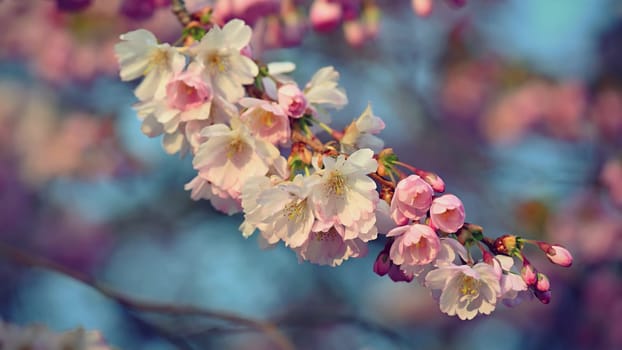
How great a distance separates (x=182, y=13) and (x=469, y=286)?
51cm

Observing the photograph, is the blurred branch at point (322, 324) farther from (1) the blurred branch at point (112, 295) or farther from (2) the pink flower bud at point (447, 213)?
(2) the pink flower bud at point (447, 213)

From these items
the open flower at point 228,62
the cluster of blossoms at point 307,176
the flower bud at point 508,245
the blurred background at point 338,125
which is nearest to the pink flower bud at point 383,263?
the cluster of blossoms at point 307,176

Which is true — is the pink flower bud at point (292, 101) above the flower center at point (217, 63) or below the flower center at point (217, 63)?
below

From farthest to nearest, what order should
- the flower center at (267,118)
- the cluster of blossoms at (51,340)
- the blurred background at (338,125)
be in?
the blurred background at (338,125)
the cluster of blossoms at (51,340)
the flower center at (267,118)

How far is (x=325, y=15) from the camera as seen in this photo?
129 cm

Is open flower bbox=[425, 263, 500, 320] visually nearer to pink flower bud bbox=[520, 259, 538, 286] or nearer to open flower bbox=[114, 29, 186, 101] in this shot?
pink flower bud bbox=[520, 259, 538, 286]

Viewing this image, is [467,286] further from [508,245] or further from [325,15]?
[325,15]

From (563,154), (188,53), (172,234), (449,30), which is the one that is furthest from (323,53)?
(188,53)

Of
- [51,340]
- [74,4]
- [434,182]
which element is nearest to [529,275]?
[434,182]

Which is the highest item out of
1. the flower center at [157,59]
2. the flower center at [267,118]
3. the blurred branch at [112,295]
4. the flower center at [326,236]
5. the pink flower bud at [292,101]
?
the flower center at [157,59]

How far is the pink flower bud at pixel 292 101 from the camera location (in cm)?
83

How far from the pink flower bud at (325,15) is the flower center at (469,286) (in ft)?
2.14

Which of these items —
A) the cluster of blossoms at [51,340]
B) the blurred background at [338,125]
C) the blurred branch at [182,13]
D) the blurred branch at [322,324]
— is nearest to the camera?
the blurred branch at [182,13]

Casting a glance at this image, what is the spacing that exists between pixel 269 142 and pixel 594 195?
8.16ft
